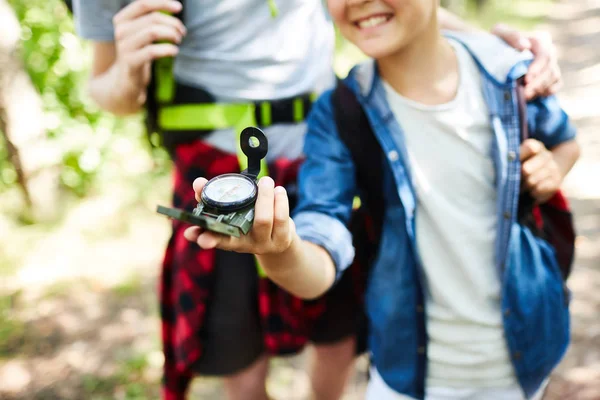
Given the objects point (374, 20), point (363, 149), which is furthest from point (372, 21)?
point (363, 149)

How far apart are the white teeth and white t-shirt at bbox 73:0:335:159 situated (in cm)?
39

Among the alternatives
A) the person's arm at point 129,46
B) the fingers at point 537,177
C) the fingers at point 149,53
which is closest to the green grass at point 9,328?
the person's arm at point 129,46

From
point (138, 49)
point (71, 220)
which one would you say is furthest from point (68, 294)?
point (138, 49)

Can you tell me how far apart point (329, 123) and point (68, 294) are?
9.62 feet

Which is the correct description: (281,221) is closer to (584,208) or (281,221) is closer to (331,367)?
(331,367)

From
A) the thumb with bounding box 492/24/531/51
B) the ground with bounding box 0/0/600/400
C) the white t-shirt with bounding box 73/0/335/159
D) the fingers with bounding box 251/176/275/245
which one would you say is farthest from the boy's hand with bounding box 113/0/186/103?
the ground with bounding box 0/0/600/400

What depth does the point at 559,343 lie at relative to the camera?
5.77 feet

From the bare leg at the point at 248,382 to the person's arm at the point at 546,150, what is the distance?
1175 millimetres

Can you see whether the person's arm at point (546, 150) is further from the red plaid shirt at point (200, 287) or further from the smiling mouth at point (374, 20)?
the red plaid shirt at point (200, 287)

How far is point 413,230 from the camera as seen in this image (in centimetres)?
164

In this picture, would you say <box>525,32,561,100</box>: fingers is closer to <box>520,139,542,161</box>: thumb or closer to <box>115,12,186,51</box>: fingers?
<box>520,139,542,161</box>: thumb

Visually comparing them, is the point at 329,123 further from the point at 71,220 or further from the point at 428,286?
the point at 71,220

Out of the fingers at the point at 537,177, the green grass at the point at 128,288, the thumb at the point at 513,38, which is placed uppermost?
the thumb at the point at 513,38

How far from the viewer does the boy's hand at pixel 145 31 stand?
1641 mm
